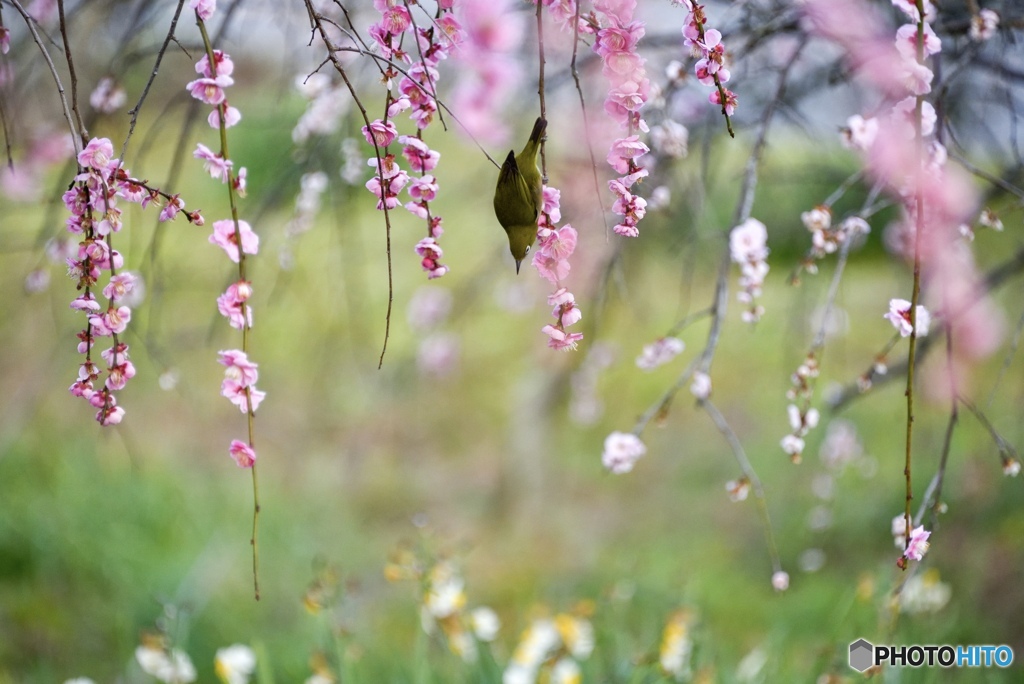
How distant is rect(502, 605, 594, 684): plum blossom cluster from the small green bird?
93cm

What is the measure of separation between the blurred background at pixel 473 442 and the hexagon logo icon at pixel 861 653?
6 centimetres

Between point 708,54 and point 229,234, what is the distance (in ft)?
1.45

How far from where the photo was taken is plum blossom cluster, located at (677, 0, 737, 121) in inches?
27.5

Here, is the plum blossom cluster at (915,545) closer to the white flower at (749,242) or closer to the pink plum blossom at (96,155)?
the white flower at (749,242)

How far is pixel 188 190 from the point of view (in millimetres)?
5152

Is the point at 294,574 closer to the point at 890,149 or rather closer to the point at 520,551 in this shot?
the point at 520,551

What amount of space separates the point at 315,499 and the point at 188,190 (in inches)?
107

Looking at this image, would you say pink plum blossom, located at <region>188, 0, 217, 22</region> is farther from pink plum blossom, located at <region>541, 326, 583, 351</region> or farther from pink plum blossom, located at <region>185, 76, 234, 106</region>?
pink plum blossom, located at <region>541, 326, 583, 351</region>

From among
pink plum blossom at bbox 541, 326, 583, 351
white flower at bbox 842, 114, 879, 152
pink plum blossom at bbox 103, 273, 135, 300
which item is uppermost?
white flower at bbox 842, 114, 879, 152

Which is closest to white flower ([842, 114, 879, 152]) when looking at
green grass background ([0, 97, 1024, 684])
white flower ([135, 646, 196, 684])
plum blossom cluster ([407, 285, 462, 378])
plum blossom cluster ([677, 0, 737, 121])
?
green grass background ([0, 97, 1024, 684])

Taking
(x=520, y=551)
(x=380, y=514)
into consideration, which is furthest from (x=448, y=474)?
(x=520, y=551)

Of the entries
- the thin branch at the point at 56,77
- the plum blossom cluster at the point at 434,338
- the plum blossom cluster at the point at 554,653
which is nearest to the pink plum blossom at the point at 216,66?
the thin branch at the point at 56,77

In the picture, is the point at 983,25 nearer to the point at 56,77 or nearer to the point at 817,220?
the point at 817,220

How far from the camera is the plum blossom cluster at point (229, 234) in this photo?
0.65 meters
